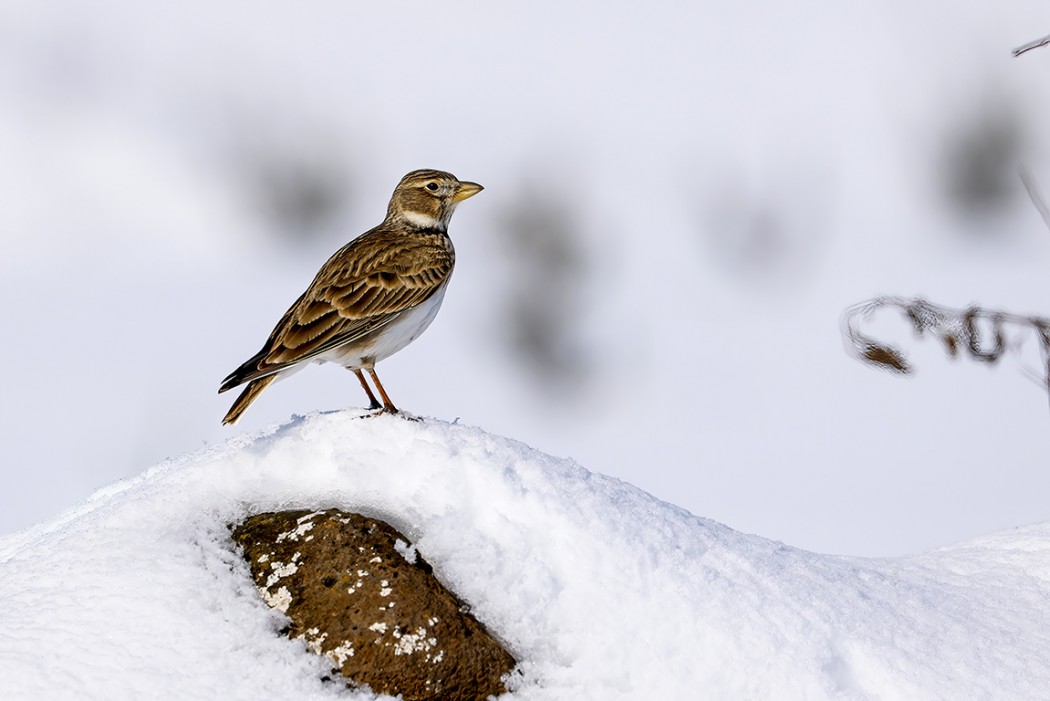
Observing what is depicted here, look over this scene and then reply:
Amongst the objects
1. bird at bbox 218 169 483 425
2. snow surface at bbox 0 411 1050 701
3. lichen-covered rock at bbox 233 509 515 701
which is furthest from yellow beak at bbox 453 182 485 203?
lichen-covered rock at bbox 233 509 515 701

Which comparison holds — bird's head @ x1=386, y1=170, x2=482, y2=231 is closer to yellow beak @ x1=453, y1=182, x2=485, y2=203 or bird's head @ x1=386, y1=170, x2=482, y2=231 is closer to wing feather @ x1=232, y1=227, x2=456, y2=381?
yellow beak @ x1=453, y1=182, x2=485, y2=203

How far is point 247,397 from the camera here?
5.50m

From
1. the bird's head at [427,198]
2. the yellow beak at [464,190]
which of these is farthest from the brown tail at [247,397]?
the yellow beak at [464,190]

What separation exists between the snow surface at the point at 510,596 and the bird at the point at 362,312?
530 mm

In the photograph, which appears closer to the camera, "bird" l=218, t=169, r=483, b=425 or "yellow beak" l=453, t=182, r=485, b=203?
"bird" l=218, t=169, r=483, b=425

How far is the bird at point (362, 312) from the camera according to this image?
550cm

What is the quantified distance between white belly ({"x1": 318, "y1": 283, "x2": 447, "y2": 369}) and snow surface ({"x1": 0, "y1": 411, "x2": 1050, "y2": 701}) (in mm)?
871

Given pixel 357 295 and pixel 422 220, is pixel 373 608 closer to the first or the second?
pixel 357 295

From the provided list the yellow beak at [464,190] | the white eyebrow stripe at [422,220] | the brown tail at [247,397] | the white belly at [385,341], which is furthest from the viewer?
the yellow beak at [464,190]

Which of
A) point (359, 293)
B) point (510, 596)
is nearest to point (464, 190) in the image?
point (359, 293)

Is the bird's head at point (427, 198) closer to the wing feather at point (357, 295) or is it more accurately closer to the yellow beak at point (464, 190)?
the yellow beak at point (464, 190)

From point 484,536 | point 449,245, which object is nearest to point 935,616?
point 484,536

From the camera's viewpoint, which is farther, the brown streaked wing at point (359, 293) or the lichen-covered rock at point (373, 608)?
the brown streaked wing at point (359, 293)

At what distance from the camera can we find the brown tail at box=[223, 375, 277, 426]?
17.9ft
